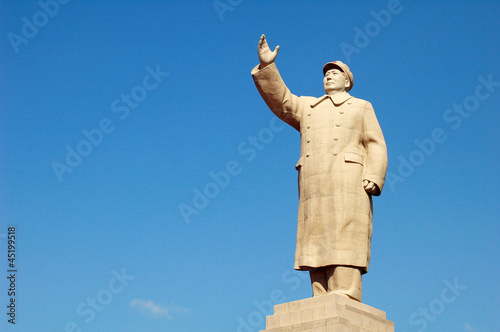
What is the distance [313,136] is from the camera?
12.4 meters

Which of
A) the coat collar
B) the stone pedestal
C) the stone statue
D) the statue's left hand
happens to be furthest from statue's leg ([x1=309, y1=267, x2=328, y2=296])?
the coat collar

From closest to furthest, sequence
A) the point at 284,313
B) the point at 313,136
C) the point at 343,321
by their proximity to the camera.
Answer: the point at 343,321 → the point at 284,313 → the point at 313,136

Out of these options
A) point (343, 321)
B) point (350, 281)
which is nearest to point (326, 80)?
point (350, 281)

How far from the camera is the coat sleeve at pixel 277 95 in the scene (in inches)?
493

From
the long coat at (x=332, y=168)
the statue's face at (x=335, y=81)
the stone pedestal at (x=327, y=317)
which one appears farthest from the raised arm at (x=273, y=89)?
the stone pedestal at (x=327, y=317)

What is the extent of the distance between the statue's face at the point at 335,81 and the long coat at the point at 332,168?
21 cm

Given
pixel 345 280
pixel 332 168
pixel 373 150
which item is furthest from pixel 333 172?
pixel 345 280

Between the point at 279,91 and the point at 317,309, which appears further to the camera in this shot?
the point at 279,91

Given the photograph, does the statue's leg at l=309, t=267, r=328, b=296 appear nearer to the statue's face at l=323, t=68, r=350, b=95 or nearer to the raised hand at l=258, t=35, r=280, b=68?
the statue's face at l=323, t=68, r=350, b=95

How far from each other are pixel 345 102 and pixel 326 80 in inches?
28.4

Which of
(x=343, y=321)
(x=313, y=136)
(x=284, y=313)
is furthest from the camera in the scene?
(x=313, y=136)

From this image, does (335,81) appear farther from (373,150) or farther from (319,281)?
(319,281)

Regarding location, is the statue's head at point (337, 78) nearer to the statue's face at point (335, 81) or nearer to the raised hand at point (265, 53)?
the statue's face at point (335, 81)

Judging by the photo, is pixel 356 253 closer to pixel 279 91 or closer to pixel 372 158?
pixel 372 158
